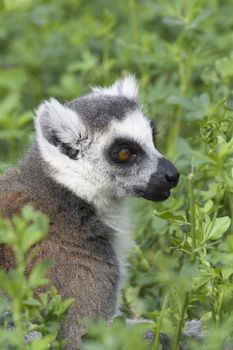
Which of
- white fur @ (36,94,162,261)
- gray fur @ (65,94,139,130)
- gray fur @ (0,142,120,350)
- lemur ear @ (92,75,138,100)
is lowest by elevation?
gray fur @ (0,142,120,350)

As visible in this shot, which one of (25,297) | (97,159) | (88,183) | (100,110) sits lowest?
(25,297)

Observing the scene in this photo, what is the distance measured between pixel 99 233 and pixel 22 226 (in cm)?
160

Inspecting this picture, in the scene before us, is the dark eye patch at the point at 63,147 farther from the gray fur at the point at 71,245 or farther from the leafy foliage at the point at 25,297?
the leafy foliage at the point at 25,297

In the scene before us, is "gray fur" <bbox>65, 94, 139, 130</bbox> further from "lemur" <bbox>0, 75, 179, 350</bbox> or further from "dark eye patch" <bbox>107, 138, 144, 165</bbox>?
"dark eye patch" <bbox>107, 138, 144, 165</bbox>

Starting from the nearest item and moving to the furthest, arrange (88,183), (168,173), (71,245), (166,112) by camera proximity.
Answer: (71,245), (168,173), (88,183), (166,112)

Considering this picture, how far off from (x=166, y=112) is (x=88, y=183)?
237 cm

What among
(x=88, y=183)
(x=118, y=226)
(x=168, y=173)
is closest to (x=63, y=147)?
(x=88, y=183)

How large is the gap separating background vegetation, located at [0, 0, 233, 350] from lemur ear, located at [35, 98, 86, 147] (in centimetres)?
61

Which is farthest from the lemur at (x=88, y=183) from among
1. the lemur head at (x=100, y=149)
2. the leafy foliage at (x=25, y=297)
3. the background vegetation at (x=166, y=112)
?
the leafy foliage at (x=25, y=297)

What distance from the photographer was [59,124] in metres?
5.88

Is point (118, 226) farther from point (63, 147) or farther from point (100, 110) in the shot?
point (100, 110)

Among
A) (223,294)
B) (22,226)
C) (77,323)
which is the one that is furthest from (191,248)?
(22,226)

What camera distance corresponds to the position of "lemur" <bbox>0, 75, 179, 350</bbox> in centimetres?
551

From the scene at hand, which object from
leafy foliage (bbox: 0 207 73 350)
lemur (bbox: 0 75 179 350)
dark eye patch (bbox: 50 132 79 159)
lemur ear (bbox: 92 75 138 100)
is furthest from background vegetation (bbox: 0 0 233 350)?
dark eye patch (bbox: 50 132 79 159)
